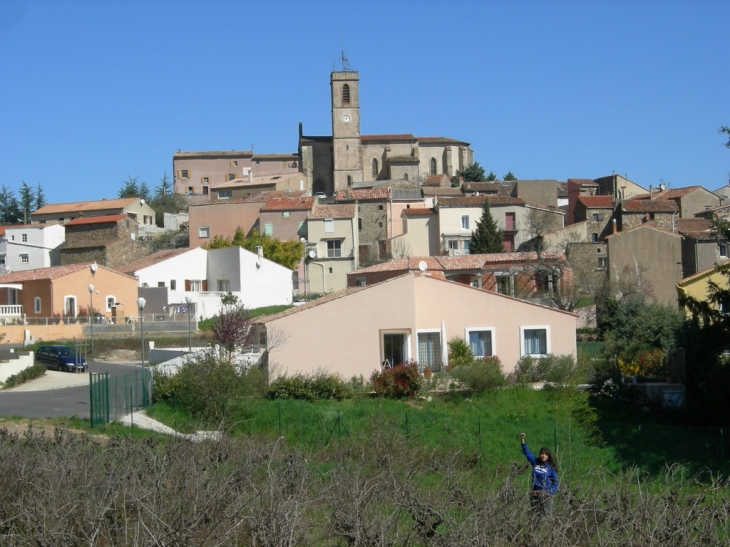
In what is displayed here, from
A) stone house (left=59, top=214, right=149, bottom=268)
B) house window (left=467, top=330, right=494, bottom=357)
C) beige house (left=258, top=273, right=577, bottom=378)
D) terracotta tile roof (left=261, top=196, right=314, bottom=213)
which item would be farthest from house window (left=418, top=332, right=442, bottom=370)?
stone house (left=59, top=214, right=149, bottom=268)

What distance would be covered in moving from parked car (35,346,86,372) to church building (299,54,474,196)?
55246 mm

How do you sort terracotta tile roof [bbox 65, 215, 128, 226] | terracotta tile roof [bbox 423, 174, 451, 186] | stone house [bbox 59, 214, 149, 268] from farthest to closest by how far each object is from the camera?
terracotta tile roof [bbox 423, 174, 451, 186] < terracotta tile roof [bbox 65, 215, 128, 226] < stone house [bbox 59, 214, 149, 268]

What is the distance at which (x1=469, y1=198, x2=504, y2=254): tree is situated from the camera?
60.8m

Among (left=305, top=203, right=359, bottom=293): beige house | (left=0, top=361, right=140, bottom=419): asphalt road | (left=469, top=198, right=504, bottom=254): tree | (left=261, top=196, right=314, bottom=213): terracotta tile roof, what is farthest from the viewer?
(left=261, top=196, right=314, bottom=213): terracotta tile roof

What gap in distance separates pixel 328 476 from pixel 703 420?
14.5 metres

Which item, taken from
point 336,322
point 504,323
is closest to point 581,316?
point 504,323

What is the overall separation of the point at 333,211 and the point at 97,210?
22.6 metres

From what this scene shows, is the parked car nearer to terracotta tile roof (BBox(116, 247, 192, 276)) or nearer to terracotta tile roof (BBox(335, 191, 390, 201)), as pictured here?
terracotta tile roof (BBox(116, 247, 192, 276))

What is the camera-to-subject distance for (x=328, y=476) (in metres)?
13.2

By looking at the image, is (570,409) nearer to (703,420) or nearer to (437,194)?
(703,420)

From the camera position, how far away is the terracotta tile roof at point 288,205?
68.4 meters

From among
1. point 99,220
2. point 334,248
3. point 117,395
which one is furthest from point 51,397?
point 99,220

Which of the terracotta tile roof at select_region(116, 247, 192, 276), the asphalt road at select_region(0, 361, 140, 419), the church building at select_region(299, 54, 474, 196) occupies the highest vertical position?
the church building at select_region(299, 54, 474, 196)

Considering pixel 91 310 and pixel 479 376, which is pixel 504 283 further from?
pixel 479 376
